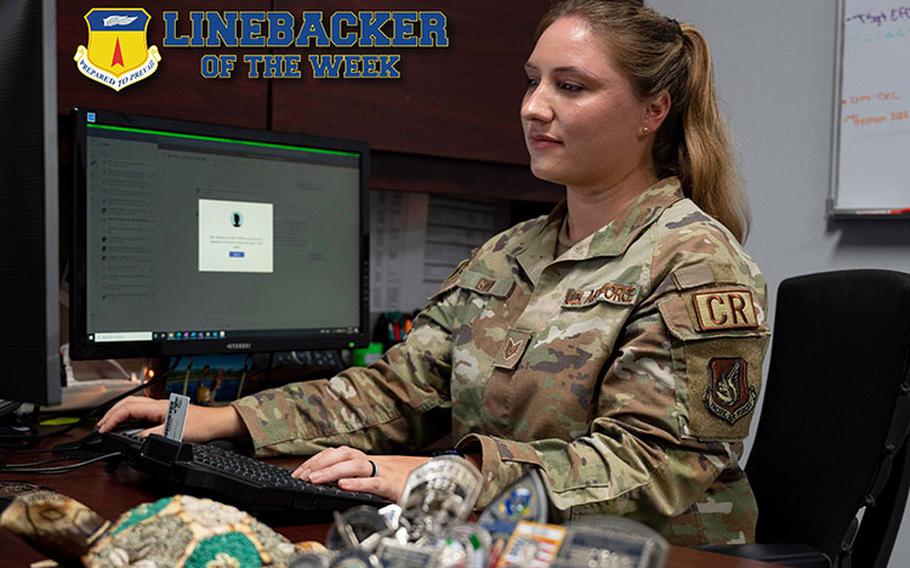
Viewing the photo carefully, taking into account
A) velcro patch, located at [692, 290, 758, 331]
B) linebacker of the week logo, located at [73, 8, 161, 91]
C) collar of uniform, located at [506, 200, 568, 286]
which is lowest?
velcro patch, located at [692, 290, 758, 331]

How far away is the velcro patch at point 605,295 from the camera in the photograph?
116 centimetres

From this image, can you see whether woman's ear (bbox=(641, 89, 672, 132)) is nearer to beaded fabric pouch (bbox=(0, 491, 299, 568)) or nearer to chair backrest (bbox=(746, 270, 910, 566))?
chair backrest (bbox=(746, 270, 910, 566))

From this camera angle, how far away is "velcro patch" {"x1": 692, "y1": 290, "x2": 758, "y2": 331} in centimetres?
109

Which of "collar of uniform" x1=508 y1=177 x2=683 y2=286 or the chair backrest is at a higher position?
"collar of uniform" x1=508 y1=177 x2=683 y2=286

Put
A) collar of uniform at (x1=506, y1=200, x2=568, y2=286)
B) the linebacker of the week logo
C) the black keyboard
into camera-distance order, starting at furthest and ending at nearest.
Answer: the linebacker of the week logo < collar of uniform at (x1=506, y1=200, x2=568, y2=286) < the black keyboard

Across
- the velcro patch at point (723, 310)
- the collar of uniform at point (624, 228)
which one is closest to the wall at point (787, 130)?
the collar of uniform at point (624, 228)

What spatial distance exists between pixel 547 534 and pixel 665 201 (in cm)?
94

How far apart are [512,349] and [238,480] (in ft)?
1.63

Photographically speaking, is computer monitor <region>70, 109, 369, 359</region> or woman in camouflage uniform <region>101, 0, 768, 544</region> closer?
woman in camouflage uniform <region>101, 0, 768, 544</region>

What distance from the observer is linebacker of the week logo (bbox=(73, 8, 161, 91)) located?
1586 millimetres

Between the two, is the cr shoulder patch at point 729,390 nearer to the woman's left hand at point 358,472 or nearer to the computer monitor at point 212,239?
the woman's left hand at point 358,472

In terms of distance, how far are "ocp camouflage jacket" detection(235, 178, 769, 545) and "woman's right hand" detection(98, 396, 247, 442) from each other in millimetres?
24

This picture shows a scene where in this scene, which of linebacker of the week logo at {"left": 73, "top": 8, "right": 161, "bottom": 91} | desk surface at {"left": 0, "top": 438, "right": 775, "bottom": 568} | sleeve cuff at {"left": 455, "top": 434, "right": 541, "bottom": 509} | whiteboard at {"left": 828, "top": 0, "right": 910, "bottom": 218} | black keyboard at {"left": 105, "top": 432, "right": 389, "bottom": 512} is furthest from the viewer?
whiteboard at {"left": 828, "top": 0, "right": 910, "bottom": 218}

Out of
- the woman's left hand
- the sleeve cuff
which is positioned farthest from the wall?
the woman's left hand
